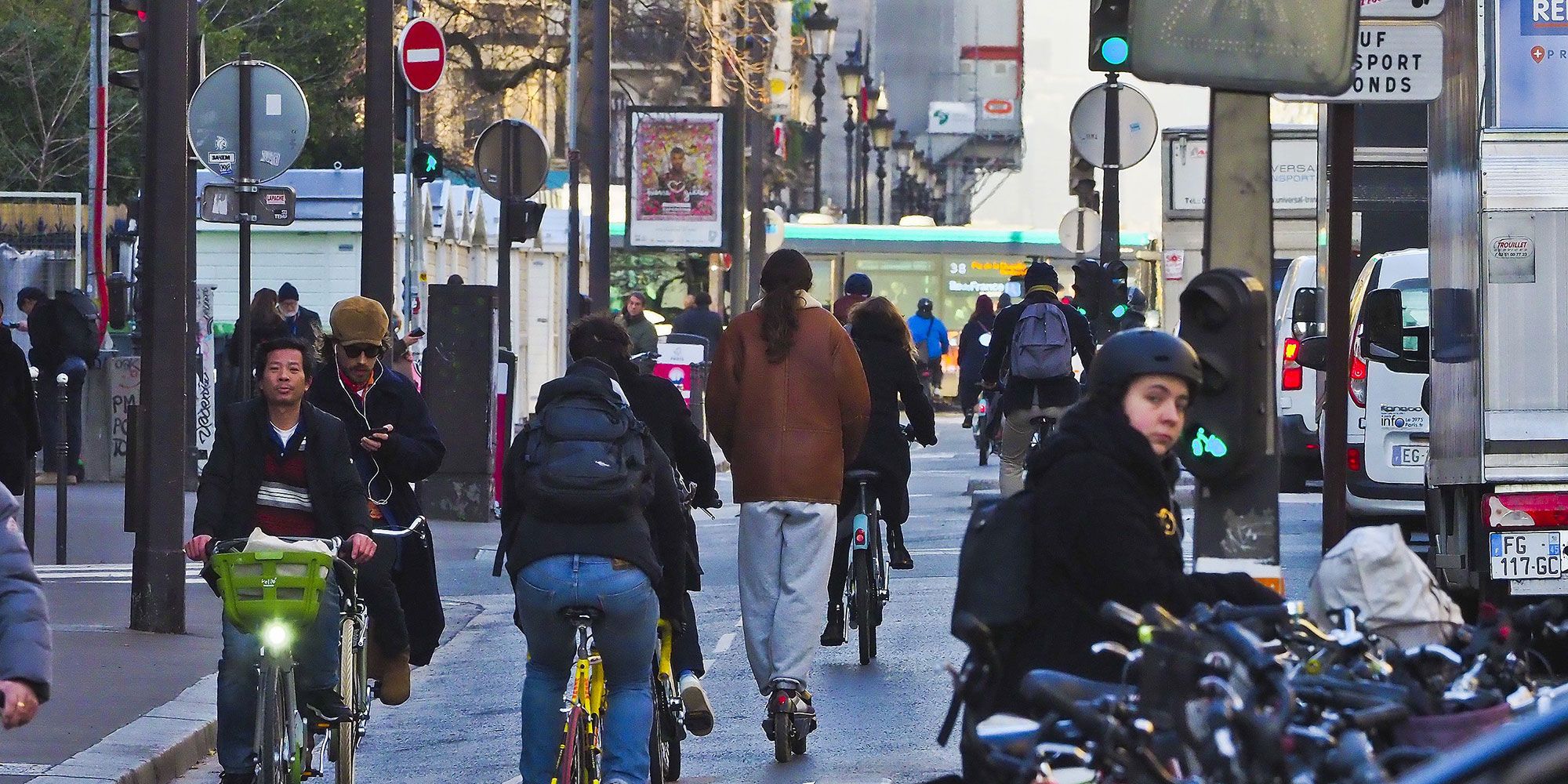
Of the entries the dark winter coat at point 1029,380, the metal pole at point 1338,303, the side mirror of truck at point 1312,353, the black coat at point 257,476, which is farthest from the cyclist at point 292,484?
the dark winter coat at point 1029,380

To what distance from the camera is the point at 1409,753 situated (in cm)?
364

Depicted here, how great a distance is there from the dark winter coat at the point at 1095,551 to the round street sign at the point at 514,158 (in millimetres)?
15679

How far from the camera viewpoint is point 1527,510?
411 inches

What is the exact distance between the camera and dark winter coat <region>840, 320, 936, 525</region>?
11.7 metres

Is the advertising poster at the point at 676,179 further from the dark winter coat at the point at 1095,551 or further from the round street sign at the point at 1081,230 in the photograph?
the dark winter coat at the point at 1095,551

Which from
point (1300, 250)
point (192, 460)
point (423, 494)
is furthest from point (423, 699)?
point (1300, 250)

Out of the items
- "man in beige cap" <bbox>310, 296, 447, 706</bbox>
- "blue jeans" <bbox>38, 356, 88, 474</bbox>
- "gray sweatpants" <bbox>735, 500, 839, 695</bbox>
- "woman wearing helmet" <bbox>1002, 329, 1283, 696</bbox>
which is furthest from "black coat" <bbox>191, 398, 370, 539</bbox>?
"blue jeans" <bbox>38, 356, 88, 474</bbox>

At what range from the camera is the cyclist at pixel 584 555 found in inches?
279

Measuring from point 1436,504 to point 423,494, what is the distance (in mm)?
10106

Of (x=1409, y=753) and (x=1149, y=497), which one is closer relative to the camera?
(x=1409, y=753)

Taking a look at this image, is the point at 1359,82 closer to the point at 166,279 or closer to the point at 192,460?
the point at 166,279

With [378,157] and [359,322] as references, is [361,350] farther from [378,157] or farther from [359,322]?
[378,157]

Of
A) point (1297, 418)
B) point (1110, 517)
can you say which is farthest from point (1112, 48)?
point (1297, 418)

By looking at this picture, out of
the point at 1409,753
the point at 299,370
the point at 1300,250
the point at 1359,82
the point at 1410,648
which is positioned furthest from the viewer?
the point at 1300,250
